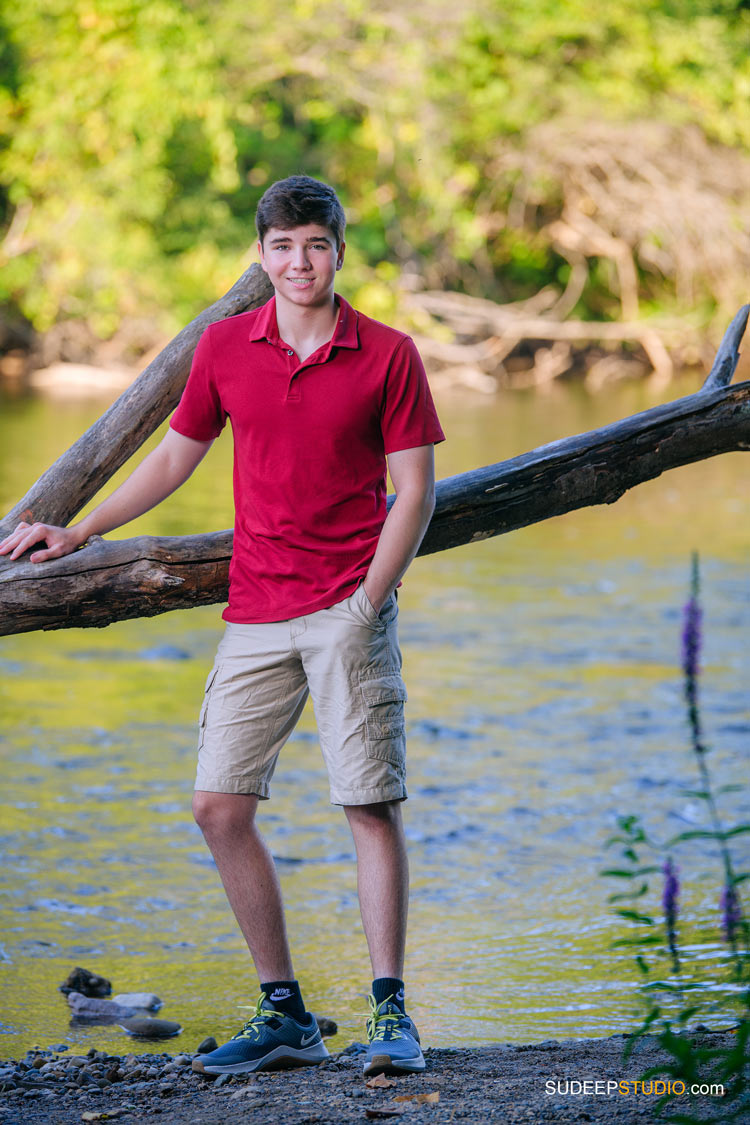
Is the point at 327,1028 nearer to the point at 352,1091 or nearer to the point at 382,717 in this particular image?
the point at 352,1091

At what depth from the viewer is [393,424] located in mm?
3506

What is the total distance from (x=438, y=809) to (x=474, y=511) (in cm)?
253

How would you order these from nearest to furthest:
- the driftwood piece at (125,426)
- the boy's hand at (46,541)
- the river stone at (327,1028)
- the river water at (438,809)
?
the boy's hand at (46,541), the river stone at (327,1028), the driftwood piece at (125,426), the river water at (438,809)

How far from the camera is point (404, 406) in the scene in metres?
3.49

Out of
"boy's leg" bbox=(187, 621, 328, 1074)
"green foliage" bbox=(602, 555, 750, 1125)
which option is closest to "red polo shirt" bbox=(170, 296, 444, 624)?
"boy's leg" bbox=(187, 621, 328, 1074)

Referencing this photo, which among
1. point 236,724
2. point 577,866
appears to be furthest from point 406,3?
point 236,724

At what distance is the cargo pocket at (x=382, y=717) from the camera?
139 inches

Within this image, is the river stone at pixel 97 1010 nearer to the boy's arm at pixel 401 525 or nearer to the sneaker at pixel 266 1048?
the sneaker at pixel 266 1048

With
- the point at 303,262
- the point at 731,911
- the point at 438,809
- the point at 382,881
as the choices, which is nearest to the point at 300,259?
the point at 303,262

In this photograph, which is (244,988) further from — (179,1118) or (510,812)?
(510,812)

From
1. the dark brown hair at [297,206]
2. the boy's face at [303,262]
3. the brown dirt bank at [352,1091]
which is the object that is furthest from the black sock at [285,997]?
the dark brown hair at [297,206]

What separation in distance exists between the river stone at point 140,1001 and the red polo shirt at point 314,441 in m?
1.53

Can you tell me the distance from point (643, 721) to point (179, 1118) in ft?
16.3

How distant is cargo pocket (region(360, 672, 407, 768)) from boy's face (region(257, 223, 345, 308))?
904 mm
